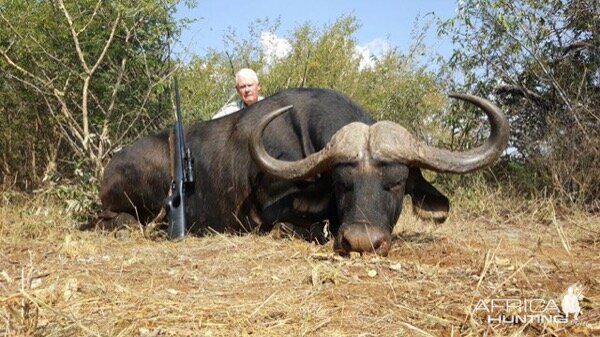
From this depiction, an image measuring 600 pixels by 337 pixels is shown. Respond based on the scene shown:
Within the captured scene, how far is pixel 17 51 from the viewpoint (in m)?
7.52

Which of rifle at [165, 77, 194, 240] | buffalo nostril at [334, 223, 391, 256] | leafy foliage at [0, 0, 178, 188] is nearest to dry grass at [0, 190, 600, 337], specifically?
buffalo nostril at [334, 223, 391, 256]

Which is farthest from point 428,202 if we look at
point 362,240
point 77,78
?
point 77,78

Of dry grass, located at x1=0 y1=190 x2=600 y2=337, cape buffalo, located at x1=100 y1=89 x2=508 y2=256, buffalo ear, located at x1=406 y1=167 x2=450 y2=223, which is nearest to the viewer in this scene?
dry grass, located at x1=0 y1=190 x2=600 y2=337

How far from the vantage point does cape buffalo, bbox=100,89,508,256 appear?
439 centimetres

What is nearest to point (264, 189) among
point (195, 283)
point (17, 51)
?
point (195, 283)

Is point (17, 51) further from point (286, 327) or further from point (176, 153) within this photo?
point (286, 327)

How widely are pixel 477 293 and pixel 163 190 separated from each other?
4018 mm

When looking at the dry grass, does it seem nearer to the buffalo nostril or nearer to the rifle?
the buffalo nostril

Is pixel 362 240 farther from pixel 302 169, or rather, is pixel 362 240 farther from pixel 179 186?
pixel 179 186

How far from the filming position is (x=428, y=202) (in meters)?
5.11

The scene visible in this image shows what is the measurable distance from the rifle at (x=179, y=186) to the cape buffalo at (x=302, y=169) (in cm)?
20

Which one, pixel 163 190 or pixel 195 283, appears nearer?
pixel 195 283

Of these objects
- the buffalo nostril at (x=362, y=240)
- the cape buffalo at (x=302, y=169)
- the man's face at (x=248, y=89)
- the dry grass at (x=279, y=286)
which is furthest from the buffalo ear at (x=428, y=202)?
the man's face at (x=248, y=89)

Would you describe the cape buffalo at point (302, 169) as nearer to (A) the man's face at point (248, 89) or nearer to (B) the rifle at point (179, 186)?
(B) the rifle at point (179, 186)
